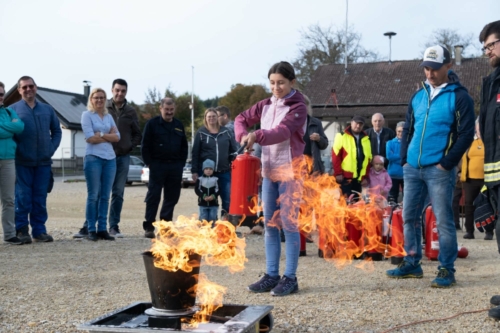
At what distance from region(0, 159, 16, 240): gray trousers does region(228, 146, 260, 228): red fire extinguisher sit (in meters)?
3.29

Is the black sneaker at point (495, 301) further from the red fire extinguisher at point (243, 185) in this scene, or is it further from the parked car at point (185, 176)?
the parked car at point (185, 176)

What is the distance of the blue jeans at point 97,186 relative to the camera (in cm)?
893

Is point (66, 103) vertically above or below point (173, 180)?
above

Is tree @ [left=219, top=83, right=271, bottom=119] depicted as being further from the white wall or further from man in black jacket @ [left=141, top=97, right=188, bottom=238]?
man in black jacket @ [left=141, top=97, right=188, bottom=238]

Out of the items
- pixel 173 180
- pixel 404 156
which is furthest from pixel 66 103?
pixel 404 156

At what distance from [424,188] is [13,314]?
13.7 feet

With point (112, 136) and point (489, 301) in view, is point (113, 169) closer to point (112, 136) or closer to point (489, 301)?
point (112, 136)

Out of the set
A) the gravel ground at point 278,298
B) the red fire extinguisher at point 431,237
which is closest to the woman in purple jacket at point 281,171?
the gravel ground at point 278,298

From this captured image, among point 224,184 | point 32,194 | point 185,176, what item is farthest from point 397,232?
point 185,176

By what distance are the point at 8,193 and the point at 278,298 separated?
16.8 feet

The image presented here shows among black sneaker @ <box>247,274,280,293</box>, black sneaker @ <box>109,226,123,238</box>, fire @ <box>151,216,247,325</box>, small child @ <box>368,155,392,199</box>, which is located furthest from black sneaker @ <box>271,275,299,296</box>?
black sneaker @ <box>109,226,123,238</box>

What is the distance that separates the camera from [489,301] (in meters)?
5.23

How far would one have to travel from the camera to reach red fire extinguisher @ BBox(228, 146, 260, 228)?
29.4ft

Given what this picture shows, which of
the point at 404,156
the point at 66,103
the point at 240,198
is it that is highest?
the point at 66,103
